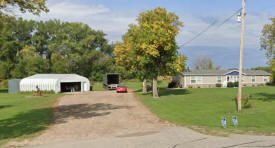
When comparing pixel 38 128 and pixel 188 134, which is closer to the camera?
pixel 188 134

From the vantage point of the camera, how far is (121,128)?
41.3 ft

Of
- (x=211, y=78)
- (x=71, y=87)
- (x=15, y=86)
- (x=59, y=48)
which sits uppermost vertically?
(x=59, y=48)

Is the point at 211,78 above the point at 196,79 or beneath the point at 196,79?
above

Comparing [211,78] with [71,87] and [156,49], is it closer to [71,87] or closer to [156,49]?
[156,49]

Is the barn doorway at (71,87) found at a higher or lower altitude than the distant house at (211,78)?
lower

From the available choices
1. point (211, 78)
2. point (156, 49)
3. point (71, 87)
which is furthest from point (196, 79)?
point (71, 87)

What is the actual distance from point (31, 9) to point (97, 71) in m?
71.3

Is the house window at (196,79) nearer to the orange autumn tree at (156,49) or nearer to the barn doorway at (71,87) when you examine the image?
the orange autumn tree at (156,49)

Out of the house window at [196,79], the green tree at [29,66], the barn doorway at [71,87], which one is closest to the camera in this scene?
the barn doorway at [71,87]

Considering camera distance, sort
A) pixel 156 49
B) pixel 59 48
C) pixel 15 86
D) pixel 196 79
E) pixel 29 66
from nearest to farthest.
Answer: pixel 156 49 → pixel 15 86 → pixel 196 79 → pixel 29 66 → pixel 59 48

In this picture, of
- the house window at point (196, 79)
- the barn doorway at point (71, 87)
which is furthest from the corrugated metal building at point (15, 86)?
the house window at point (196, 79)

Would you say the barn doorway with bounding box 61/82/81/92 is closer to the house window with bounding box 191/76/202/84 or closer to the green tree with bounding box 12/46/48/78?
the green tree with bounding box 12/46/48/78

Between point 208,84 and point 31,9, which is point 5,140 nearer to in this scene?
point 31,9

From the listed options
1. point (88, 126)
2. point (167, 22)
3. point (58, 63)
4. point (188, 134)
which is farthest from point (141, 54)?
point (58, 63)
